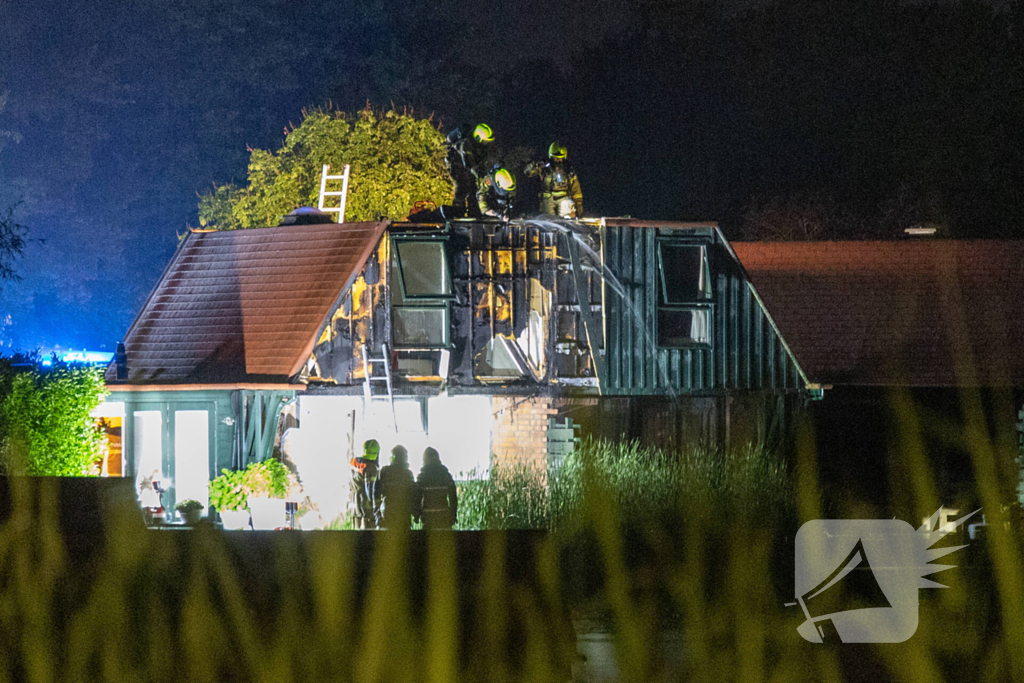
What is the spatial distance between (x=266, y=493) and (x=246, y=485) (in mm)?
375

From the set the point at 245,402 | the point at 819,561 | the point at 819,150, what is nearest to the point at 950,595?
the point at 819,561

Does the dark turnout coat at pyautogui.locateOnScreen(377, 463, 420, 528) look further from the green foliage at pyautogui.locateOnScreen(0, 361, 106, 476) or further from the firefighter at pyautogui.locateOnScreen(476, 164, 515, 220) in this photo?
the firefighter at pyautogui.locateOnScreen(476, 164, 515, 220)

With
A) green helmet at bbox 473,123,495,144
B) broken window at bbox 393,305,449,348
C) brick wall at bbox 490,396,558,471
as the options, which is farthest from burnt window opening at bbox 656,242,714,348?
→ broken window at bbox 393,305,449,348

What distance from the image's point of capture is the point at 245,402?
763 inches

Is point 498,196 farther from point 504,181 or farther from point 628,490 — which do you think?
point 628,490

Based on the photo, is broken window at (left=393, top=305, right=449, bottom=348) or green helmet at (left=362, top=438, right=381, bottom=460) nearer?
green helmet at (left=362, top=438, right=381, bottom=460)

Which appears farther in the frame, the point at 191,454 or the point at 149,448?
the point at 149,448

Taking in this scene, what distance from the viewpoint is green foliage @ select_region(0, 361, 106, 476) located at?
56.2 feet

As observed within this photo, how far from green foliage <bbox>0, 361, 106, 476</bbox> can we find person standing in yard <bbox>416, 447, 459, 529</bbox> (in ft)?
20.3

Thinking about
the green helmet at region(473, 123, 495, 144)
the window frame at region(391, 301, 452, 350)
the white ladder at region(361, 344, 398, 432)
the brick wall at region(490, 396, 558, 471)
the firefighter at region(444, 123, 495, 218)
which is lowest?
the brick wall at region(490, 396, 558, 471)

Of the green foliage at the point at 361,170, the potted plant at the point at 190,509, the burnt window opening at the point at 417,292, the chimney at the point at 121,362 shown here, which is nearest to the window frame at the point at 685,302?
the burnt window opening at the point at 417,292

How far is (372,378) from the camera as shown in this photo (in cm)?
1981

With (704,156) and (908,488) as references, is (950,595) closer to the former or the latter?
(908,488)

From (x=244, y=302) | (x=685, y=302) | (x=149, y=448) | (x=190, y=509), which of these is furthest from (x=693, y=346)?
(x=149, y=448)
